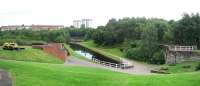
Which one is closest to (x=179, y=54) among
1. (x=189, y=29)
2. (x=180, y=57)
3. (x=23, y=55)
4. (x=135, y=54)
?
(x=180, y=57)

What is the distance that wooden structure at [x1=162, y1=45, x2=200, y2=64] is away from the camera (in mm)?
56031

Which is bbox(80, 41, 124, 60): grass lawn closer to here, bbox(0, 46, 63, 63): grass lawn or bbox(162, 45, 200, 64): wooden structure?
bbox(162, 45, 200, 64): wooden structure

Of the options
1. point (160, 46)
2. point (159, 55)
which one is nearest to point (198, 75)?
point (159, 55)

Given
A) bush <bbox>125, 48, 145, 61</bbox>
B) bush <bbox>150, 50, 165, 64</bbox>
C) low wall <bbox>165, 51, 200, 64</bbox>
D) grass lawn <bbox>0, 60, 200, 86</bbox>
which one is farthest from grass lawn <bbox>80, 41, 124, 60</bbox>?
grass lawn <bbox>0, 60, 200, 86</bbox>

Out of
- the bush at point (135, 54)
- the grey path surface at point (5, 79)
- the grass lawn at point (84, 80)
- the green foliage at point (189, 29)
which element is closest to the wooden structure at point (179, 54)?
the green foliage at point (189, 29)

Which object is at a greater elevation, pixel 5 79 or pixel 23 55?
pixel 23 55

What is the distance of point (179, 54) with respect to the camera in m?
57.2

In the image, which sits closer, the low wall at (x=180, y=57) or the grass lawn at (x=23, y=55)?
the grass lawn at (x=23, y=55)

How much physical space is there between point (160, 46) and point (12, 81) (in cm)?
4640

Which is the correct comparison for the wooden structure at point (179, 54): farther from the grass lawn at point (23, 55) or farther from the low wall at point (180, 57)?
the grass lawn at point (23, 55)

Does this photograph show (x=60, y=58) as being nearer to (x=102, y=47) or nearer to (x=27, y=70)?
(x=27, y=70)

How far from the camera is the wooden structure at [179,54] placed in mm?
56031

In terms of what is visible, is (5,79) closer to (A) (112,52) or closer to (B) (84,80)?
(B) (84,80)

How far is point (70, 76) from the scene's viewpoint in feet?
79.2
